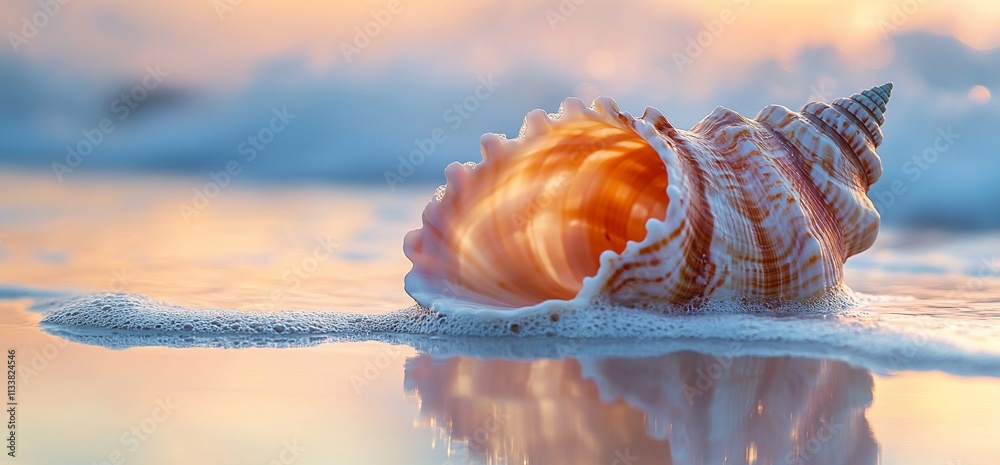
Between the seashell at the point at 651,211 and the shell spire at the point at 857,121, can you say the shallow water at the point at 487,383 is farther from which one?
the shell spire at the point at 857,121

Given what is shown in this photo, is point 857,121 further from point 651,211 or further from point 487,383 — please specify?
point 487,383

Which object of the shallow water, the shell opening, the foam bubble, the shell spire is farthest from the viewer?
the shell spire

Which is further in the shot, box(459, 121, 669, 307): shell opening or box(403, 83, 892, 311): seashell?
box(459, 121, 669, 307): shell opening

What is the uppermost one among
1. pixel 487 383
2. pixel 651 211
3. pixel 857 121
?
pixel 857 121

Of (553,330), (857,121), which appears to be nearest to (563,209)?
(553,330)

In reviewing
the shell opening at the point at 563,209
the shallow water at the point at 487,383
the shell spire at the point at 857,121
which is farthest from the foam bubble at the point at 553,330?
the shell spire at the point at 857,121

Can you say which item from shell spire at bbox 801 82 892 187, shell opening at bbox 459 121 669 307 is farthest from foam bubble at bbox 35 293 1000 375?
shell spire at bbox 801 82 892 187

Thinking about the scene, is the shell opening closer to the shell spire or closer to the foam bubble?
the foam bubble
